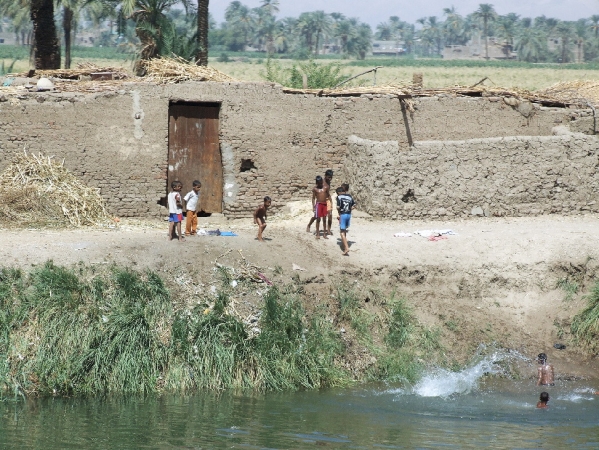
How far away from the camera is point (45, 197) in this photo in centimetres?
1641

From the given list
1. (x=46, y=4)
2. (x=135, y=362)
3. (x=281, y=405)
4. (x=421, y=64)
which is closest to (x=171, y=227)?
(x=135, y=362)

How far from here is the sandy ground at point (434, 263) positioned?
14.4 m

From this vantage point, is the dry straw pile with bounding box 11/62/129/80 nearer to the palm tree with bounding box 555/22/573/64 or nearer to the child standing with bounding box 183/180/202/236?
the child standing with bounding box 183/180/202/236

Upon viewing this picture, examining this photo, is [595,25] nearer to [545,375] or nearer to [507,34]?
[507,34]

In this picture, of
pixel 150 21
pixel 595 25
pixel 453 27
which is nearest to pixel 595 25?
pixel 595 25

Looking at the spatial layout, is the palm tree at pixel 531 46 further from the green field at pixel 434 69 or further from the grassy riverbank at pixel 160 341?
the grassy riverbank at pixel 160 341

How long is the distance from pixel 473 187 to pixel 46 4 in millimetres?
10167

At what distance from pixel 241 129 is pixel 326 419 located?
23.3ft

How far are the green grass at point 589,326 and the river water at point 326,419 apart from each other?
997mm

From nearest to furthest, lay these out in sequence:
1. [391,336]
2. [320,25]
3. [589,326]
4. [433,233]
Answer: [391,336] → [589,326] → [433,233] → [320,25]

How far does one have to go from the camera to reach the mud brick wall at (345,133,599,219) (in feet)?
56.1

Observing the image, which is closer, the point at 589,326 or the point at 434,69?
the point at 589,326

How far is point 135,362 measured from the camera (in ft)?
42.6

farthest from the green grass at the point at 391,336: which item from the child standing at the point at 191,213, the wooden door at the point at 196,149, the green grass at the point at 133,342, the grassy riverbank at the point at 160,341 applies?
the wooden door at the point at 196,149
